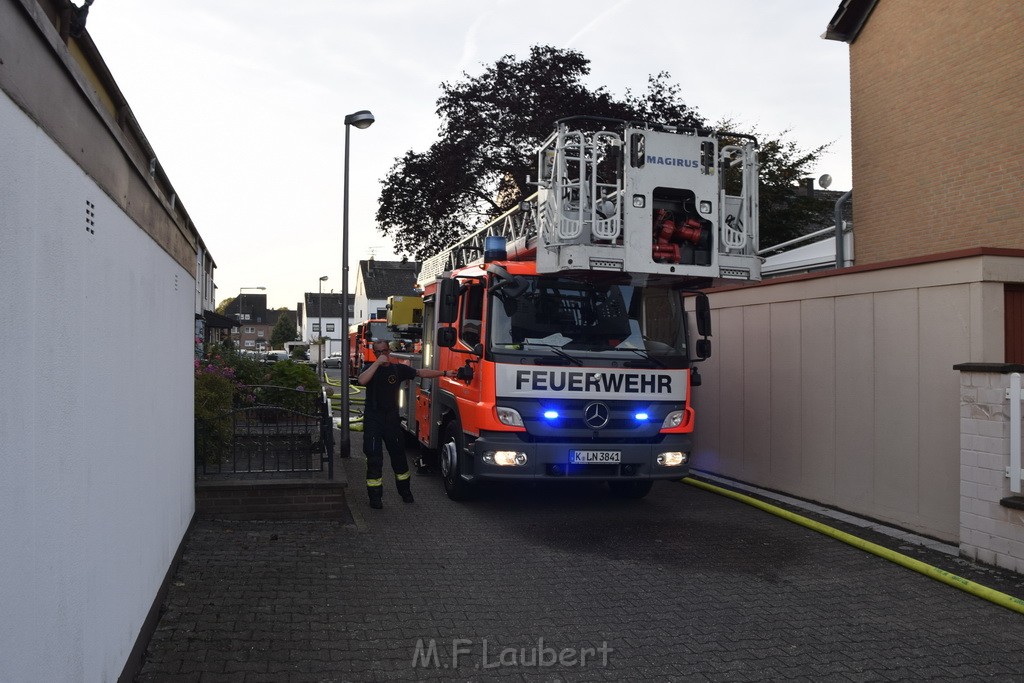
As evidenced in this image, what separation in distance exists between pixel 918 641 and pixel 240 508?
5830mm

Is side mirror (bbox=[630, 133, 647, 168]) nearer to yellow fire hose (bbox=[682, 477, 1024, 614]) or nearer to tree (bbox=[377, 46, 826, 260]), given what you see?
yellow fire hose (bbox=[682, 477, 1024, 614])

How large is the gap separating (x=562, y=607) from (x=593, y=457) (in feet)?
8.81

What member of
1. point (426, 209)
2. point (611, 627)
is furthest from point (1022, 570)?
point (426, 209)

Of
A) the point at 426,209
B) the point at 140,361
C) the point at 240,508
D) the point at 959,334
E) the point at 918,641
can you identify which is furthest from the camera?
the point at 426,209

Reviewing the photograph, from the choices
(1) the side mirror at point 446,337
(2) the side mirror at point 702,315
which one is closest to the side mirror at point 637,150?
(2) the side mirror at point 702,315

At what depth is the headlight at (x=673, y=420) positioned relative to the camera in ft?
28.5

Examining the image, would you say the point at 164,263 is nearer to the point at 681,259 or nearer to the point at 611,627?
the point at 611,627

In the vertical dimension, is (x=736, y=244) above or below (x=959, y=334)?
above

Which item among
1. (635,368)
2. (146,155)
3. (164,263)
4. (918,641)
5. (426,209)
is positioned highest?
(426,209)

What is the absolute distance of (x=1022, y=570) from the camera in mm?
6301

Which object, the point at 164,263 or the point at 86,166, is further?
the point at 164,263

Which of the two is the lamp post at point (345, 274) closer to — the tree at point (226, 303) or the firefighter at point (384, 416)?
the firefighter at point (384, 416)

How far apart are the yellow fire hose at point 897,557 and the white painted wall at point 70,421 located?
18.2 feet

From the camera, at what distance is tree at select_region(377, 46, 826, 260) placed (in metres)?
23.2
